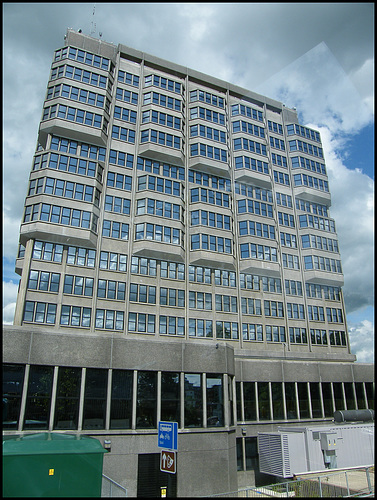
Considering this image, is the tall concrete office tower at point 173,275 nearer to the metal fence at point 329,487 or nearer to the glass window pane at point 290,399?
the glass window pane at point 290,399

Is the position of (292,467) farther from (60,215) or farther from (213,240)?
(60,215)

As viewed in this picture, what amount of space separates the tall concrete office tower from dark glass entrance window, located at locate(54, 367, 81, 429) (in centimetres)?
8

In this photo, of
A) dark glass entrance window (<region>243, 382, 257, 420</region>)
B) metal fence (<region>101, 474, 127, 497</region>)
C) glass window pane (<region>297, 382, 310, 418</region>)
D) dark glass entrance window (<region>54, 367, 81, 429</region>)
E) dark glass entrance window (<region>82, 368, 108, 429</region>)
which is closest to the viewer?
metal fence (<region>101, 474, 127, 497</region>)

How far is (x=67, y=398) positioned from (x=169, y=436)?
12.4 m

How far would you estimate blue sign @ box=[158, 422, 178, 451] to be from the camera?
41.5 feet

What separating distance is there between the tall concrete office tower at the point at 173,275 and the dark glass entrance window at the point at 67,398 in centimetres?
8

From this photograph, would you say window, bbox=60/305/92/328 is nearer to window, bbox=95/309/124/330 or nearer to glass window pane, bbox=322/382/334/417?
window, bbox=95/309/124/330

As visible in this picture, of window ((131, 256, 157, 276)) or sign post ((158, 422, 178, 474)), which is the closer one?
sign post ((158, 422, 178, 474))

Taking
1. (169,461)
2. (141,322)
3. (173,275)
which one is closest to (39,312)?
(141,322)

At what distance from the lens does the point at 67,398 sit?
22844mm

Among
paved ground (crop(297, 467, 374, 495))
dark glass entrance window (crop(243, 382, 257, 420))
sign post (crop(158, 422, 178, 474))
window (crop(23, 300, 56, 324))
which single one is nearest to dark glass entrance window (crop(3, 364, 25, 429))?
window (crop(23, 300, 56, 324))

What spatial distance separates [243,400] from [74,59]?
37591 mm

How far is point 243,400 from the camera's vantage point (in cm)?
3180

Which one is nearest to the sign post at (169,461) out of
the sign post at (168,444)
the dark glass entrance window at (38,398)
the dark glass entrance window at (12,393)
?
the sign post at (168,444)
